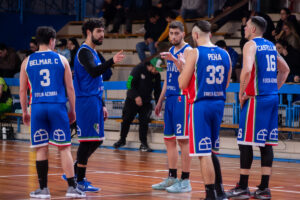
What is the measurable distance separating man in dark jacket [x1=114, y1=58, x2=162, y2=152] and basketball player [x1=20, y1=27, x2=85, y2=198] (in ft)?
19.6

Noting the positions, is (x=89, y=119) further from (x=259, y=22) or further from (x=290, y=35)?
(x=290, y=35)

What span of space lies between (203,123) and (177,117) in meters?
1.36

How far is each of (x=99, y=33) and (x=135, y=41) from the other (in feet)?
34.5

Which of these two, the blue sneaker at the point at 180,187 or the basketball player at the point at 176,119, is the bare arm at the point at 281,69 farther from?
the blue sneaker at the point at 180,187

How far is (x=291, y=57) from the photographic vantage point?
12.7m

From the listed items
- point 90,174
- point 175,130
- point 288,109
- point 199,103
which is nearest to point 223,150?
point 288,109

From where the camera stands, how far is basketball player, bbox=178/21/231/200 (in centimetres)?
600

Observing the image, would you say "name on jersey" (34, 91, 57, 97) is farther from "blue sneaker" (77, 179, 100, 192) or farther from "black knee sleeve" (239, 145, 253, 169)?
"black knee sleeve" (239, 145, 253, 169)

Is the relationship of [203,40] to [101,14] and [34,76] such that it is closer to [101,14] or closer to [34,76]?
[34,76]

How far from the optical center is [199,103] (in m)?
6.08

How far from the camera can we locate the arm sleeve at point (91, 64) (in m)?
6.86

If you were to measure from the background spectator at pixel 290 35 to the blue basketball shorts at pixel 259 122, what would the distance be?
7019 millimetres

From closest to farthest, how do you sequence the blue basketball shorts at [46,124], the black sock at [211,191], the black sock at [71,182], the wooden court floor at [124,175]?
1. the black sock at [211,191]
2. the blue basketball shorts at [46,124]
3. the black sock at [71,182]
4. the wooden court floor at [124,175]

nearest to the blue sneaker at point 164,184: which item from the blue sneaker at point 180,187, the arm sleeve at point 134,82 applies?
the blue sneaker at point 180,187
